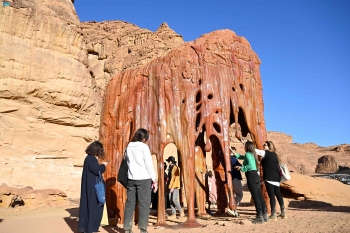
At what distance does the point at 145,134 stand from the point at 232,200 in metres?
3.47

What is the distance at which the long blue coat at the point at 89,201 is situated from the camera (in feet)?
18.0

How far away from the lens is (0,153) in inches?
608

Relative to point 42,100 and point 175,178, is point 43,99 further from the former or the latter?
point 175,178

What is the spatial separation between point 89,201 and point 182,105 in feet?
10.7

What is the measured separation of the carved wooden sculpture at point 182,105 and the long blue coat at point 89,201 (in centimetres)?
197

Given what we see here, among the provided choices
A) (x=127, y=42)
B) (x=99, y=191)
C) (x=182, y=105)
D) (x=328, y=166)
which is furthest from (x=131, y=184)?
(x=127, y=42)

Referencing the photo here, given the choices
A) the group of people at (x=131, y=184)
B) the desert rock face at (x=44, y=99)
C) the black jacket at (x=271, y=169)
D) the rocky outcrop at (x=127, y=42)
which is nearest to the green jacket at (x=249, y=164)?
the black jacket at (x=271, y=169)

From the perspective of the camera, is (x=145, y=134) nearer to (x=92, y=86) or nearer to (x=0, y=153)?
(x=0, y=153)

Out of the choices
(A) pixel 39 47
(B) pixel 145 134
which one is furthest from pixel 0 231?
(A) pixel 39 47

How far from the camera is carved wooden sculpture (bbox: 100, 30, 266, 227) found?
7.43 m

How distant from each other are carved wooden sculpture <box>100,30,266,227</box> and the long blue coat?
1969 mm

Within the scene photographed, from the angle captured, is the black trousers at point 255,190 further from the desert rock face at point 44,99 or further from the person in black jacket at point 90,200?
the desert rock face at point 44,99

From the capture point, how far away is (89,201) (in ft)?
18.1

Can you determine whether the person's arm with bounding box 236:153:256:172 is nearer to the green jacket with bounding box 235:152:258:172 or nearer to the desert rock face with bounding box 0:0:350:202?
the green jacket with bounding box 235:152:258:172
